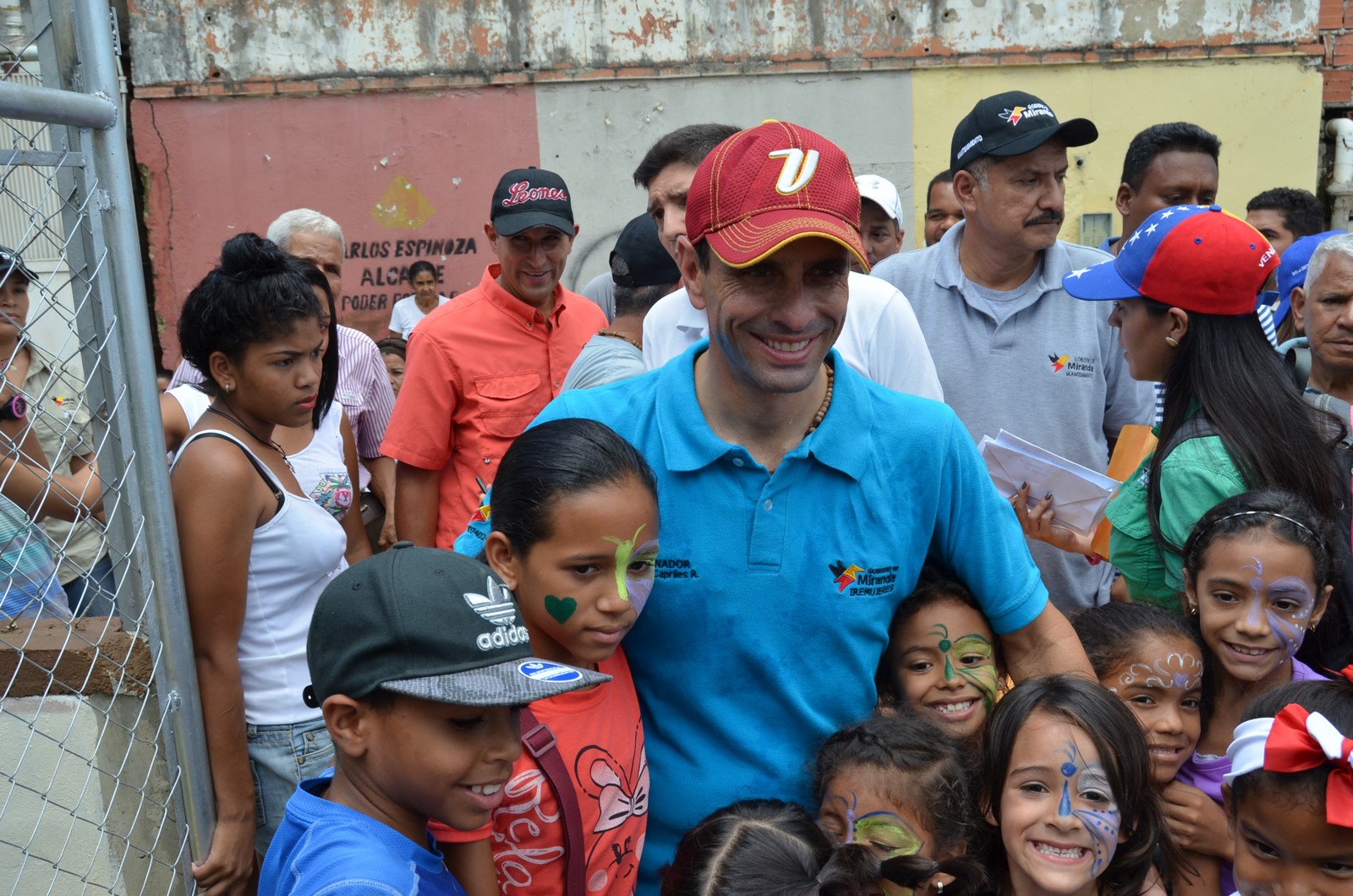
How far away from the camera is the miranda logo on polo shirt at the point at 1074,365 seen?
12.1 ft

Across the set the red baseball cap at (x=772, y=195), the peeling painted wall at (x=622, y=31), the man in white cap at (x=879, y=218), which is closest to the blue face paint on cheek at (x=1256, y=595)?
the red baseball cap at (x=772, y=195)

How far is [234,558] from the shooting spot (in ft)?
8.87

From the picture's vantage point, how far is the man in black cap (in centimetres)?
321

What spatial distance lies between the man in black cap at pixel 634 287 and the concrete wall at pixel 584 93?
7.51 metres

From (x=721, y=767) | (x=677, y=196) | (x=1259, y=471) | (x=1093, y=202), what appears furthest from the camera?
(x=1093, y=202)

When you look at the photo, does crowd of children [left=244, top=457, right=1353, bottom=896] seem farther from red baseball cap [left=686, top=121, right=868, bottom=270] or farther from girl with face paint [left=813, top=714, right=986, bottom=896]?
red baseball cap [left=686, top=121, right=868, bottom=270]

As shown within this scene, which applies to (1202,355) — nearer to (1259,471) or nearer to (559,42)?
(1259,471)

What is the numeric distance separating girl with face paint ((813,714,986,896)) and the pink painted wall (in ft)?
31.8

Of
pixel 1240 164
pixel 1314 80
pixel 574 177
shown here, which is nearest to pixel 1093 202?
pixel 1240 164

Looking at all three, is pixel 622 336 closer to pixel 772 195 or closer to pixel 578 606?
pixel 772 195

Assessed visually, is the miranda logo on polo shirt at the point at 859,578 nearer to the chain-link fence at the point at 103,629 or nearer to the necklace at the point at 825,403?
the necklace at the point at 825,403

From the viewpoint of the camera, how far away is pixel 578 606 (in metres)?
1.98

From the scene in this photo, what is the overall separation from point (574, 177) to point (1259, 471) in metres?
9.39

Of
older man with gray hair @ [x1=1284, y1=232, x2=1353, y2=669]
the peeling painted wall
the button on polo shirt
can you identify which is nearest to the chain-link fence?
the button on polo shirt
